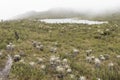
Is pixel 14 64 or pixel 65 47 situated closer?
pixel 14 64

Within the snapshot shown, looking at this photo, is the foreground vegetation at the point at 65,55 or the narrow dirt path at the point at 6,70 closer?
the narrow dirt path at the point at 6,70

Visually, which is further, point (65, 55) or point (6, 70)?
point (65, 55)

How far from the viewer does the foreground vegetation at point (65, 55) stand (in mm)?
16484

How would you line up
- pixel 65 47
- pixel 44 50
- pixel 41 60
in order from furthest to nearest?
pixel 65 47
pixel 44 50
pixel 41 60

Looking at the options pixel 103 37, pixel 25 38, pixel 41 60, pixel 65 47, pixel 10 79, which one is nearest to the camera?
pixel 10 79

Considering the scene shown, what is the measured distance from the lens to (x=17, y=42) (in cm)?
2217

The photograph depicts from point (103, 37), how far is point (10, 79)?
11808 mm

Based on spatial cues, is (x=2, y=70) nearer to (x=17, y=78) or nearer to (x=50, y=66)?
(x=17, y=78)

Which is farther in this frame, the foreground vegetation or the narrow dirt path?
the foreground vegetation

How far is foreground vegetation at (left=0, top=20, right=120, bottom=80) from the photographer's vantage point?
1648 centimetres

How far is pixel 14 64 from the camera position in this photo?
16844 millimetres

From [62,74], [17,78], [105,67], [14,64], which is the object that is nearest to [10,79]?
[17,78]

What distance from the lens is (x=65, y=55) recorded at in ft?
63.7

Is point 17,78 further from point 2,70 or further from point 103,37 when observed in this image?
point 103,37
